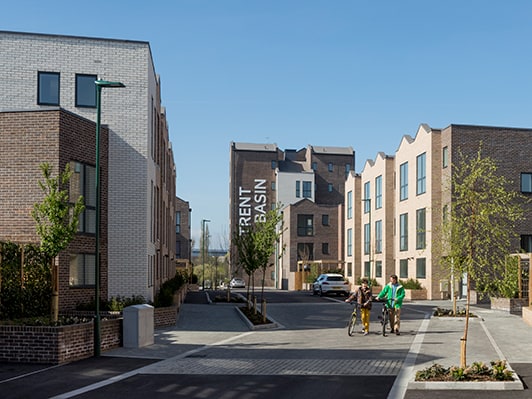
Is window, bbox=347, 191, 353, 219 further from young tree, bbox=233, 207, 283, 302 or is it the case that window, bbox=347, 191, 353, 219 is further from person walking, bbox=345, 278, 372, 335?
person walking, bbox=345, 278, 372, 335

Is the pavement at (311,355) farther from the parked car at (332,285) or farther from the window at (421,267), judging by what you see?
the parked car at (332,285)

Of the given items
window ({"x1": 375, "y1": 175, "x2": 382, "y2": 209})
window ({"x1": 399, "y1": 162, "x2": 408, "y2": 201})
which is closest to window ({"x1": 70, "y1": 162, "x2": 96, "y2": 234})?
window ({"x1": 399, "y1": 162, "x2": 408, "y2": 201})

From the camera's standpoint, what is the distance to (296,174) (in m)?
92.7

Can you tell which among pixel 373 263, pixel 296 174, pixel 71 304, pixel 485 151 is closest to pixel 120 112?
pixel 71 304

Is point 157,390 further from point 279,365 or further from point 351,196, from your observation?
point 351,196

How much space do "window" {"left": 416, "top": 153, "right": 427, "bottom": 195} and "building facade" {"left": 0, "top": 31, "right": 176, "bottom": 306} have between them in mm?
24894

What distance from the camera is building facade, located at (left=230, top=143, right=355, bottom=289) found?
255 feet

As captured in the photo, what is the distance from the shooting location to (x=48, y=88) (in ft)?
79.8

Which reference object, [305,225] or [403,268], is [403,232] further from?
[305,225]

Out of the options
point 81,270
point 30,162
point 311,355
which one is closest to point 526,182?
point 81,270

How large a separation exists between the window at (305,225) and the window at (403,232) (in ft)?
87.4

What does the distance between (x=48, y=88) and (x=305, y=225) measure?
2153 inches

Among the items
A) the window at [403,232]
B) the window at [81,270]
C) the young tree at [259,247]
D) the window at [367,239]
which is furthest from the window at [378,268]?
the window at [81,270]

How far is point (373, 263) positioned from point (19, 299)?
42204mm
